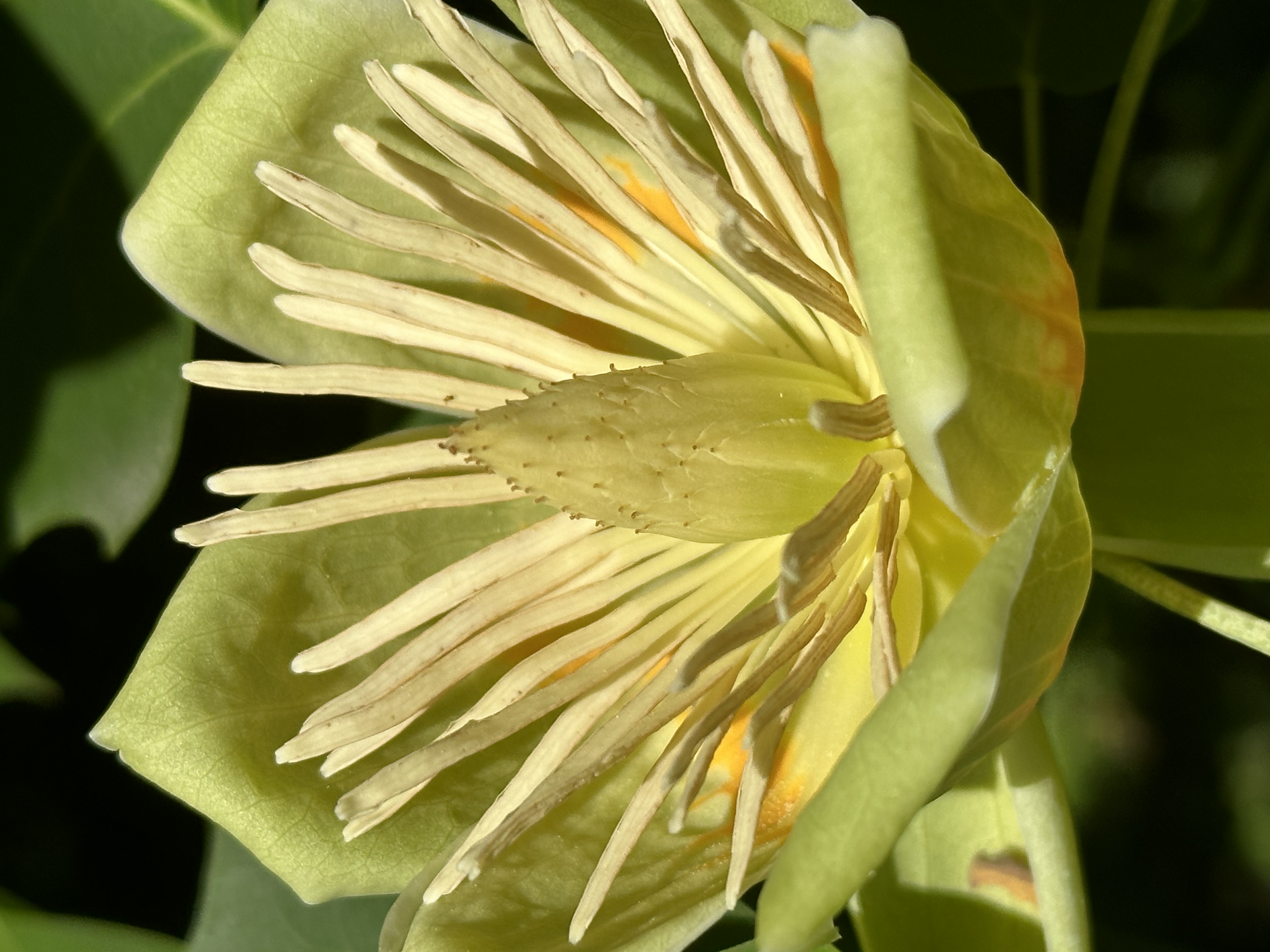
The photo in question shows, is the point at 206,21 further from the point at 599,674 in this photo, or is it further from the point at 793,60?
the point at 599,674

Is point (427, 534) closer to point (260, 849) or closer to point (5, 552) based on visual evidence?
point (260, 849)

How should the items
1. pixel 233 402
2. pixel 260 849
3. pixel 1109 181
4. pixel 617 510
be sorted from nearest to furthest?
pixel 617 510, pixel 260 849, pixel 1109 181, pixel 233 402

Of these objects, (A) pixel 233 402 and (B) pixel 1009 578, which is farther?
(A) pixel 233 402

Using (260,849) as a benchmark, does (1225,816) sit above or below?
below

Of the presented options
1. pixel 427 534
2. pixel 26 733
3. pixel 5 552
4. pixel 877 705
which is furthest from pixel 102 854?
pixel 877 705

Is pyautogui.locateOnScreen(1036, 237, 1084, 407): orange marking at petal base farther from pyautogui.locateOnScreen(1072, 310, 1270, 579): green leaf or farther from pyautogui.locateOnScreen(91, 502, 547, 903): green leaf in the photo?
pyautogui.locateOnScreen(91, 502, 547, 903): green leaf

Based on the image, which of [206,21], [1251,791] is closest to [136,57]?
[206,21]

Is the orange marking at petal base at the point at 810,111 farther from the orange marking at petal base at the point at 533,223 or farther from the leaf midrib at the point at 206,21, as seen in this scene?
the leaf midrib at the point at 206,21

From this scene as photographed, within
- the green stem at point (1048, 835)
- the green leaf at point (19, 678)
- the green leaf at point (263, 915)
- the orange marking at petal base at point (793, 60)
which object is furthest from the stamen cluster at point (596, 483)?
the green leaf at point (19, 678)

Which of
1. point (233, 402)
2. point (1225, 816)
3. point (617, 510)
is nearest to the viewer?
point (617, 510)
